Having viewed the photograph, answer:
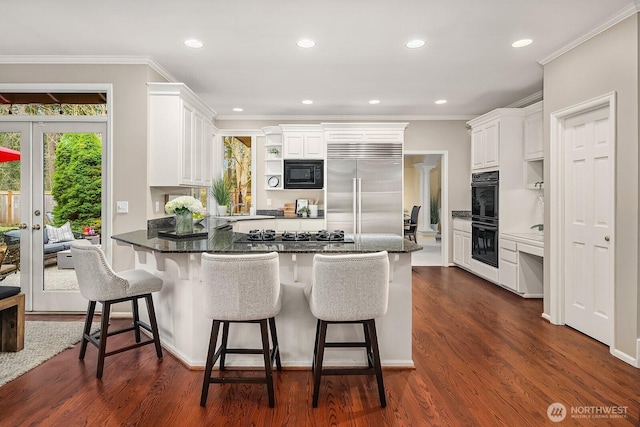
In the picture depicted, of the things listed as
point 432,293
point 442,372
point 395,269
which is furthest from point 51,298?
point 432,293

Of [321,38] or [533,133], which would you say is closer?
[321,38]

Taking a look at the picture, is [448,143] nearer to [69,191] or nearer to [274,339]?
[274,339]

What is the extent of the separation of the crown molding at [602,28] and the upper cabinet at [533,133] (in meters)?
1.03

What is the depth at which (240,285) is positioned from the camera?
6.95 ft

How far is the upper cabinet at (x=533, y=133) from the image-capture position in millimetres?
4621

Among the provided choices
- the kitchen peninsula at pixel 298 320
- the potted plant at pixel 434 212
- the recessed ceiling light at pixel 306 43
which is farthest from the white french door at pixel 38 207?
the potted plant at pixel 434 212

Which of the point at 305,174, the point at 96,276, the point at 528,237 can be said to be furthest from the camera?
the point at 305,174

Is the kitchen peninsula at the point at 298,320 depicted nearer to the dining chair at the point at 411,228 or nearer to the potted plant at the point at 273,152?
the potted plant at the point at 273,152

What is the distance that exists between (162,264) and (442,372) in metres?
2.25

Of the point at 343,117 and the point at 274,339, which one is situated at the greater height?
the point at 343,117

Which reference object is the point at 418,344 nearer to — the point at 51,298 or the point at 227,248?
the point at 227,248

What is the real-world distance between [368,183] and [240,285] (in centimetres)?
399

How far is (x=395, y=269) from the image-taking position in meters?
2.67

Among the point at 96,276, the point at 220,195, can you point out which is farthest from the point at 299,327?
the point at 220,195
